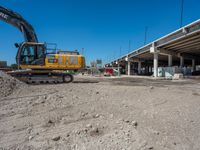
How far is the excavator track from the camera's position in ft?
39.2

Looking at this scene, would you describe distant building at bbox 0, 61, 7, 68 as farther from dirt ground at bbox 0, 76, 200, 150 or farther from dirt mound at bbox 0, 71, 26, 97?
dirt ground at bbox 0, 76, 200, 150

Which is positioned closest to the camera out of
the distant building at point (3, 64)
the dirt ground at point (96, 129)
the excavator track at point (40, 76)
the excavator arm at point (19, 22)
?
the dirt ground at point (96, 129)

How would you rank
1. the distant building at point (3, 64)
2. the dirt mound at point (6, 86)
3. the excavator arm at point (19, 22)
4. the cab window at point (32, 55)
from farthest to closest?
the distant building at point (3, 64) < the excavator arm at point (19, 22) < the cab window at point (32, 55) < the dirt mound at point (6, 86)

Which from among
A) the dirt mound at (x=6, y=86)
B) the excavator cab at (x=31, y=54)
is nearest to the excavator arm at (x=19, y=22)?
the excavator cab at (x=31, y=54)

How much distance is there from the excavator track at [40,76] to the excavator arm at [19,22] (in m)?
3.14

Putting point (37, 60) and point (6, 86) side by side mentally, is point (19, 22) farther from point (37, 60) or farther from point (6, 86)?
point (6, 86)

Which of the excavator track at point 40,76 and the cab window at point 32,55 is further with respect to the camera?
the cab window at point 32,55

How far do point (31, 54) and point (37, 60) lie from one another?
0.63 meters

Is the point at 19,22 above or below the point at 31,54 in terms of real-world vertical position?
above

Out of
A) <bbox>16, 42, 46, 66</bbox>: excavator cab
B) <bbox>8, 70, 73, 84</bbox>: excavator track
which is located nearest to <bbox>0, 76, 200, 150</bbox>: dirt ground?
<bbox>8, 70, 73, 84</bbox>: excavator track

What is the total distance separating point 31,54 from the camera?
12266 mm

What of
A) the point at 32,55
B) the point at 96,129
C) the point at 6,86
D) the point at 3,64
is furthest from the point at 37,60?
the point at 96,129

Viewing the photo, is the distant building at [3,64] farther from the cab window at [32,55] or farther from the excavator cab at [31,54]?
the cab window at [32,55]

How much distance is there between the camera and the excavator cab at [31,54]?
11961mm
